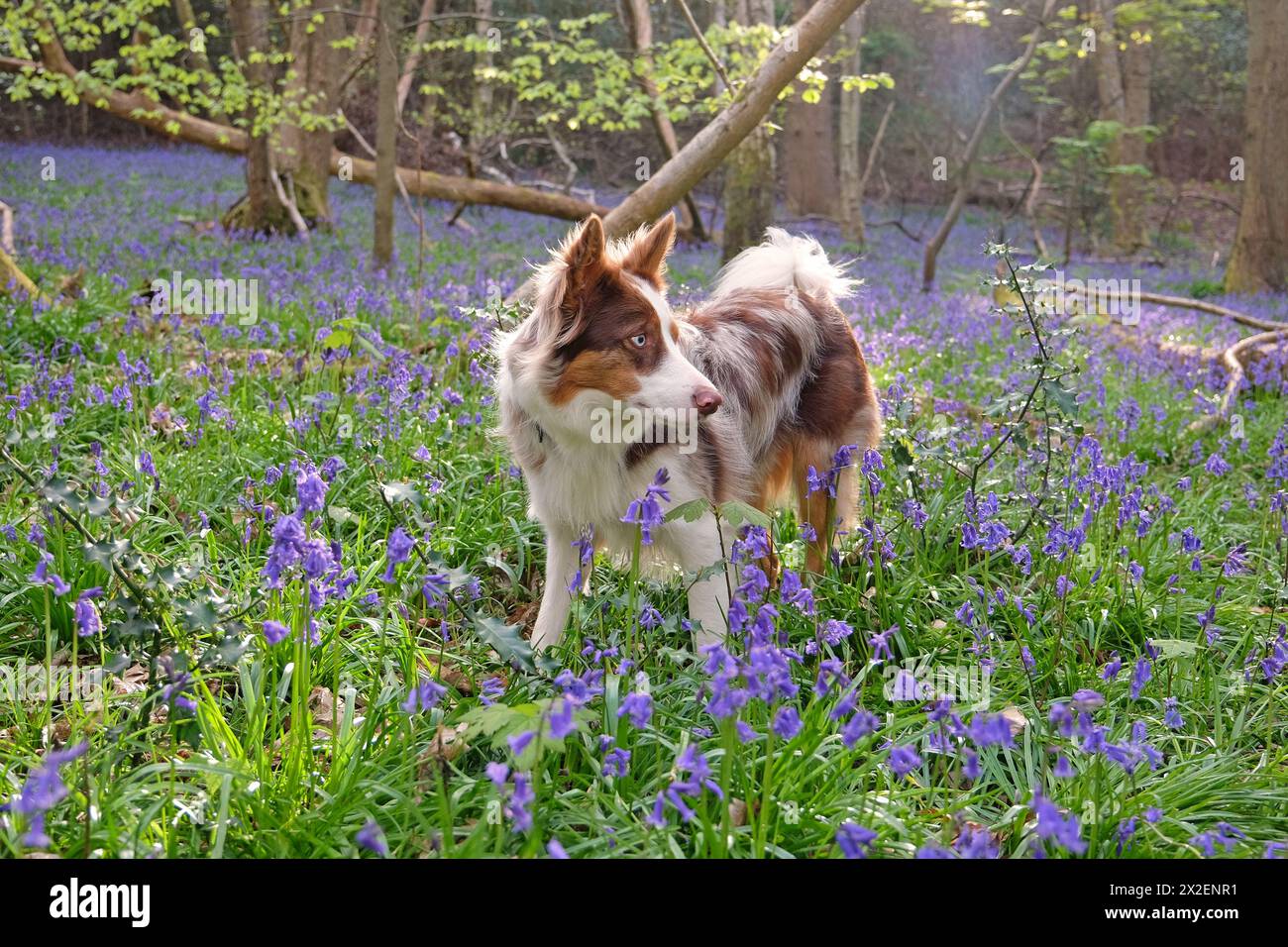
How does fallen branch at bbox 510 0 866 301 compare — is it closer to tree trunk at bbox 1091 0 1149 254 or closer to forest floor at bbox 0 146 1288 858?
forest floor at bbox 0 146 1288 858

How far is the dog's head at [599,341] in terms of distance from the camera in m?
3.29

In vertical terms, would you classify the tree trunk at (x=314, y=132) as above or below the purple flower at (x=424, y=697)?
above

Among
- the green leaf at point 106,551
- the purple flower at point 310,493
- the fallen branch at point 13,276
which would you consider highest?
the fallen branch at point 13,276

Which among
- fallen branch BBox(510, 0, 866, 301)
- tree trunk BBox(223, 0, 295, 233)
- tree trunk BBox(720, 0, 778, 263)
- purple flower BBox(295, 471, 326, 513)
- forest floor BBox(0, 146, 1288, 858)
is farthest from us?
tree trunk BBox(223, 0, 295, 233)

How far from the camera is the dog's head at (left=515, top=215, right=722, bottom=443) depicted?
3.29 meters

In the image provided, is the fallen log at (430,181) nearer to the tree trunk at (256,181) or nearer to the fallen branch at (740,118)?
the tree trunk at (256,181)

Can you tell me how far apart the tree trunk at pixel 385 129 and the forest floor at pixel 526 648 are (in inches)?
125

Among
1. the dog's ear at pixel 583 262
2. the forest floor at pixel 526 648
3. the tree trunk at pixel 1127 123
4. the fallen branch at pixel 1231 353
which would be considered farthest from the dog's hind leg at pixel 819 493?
the tree trunk at pixel 1127 123

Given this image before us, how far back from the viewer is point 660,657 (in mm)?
3275

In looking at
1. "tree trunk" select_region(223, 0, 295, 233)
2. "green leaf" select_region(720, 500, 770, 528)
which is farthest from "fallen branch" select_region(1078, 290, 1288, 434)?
"tree trunk" select_region(223, 0, 295, 233)

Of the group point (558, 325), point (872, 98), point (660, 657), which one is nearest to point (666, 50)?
point (558, 325)

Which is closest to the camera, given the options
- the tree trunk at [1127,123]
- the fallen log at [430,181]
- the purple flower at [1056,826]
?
the purple flower at [1056,826]

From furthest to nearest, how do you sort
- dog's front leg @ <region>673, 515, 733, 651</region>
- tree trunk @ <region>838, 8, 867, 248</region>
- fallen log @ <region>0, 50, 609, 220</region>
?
tree trunk @ <region>838, 8, 867, 248</region> → fallen log @ <region>0, 50, 609, 220</region> → dog's front leg @ <region>673, 515, 733, 651</region>

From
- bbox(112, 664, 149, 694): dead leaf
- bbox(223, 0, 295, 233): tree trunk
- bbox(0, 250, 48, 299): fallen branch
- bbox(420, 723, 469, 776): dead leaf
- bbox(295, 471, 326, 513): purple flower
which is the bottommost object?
bbox(112, 664, 149, 694): dead leaf
